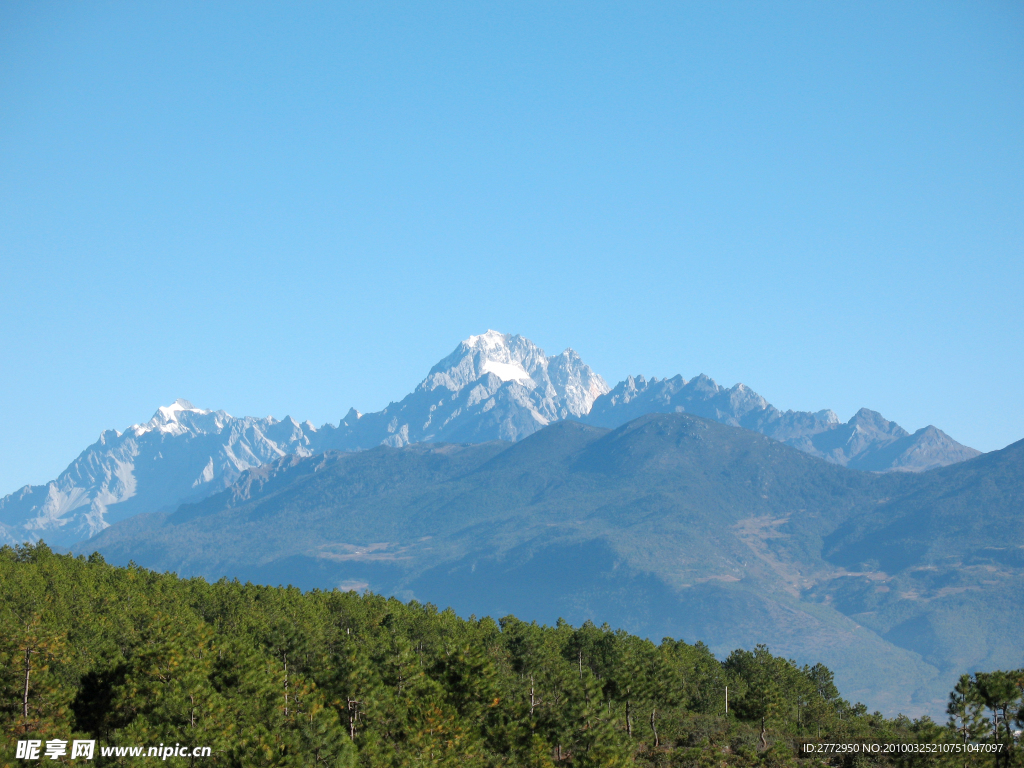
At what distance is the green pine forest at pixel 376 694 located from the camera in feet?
322

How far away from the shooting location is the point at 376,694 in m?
113

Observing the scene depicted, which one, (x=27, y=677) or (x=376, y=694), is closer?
(x=27, y=677)

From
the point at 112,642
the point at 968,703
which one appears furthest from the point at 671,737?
the point at 112,642

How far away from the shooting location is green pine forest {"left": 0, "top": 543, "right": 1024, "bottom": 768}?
98.1 m

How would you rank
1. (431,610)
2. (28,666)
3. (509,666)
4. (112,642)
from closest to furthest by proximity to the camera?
(28,666)
(112,642)
(509,666)
(431,610)

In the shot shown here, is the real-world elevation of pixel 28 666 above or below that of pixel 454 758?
above

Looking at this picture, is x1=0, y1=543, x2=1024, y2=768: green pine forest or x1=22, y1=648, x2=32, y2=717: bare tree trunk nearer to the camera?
x1=22, y1=648, x2=32, y2=717: bare tree trunk

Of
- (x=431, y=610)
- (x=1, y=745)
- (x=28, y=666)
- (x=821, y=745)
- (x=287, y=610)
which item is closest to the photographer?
(x=1, y=745)

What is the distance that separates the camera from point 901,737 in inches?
5017

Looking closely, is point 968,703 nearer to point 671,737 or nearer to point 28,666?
point 671,737

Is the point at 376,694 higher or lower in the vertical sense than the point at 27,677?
lower

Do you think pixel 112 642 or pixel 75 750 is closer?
pixel 75 750

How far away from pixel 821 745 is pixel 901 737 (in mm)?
10481

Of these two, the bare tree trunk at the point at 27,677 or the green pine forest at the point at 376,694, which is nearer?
the bare tree trunk at the point at 27,677
